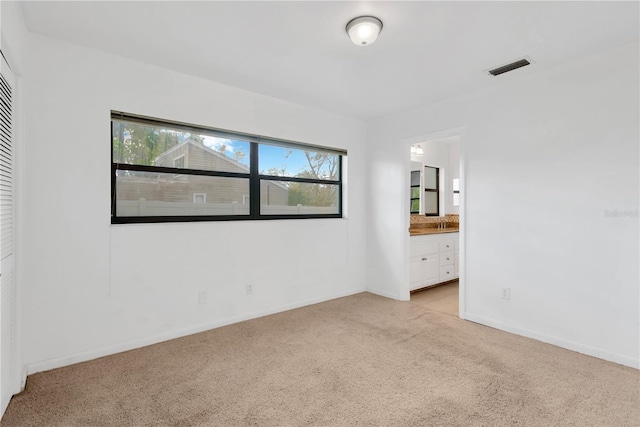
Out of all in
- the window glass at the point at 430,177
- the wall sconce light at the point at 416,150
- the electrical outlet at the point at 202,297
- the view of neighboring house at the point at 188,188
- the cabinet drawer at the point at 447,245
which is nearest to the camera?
the view of neighboring house at the point at 188,188

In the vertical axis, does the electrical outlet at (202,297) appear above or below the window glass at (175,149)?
below

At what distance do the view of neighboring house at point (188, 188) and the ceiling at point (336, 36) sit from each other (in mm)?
763

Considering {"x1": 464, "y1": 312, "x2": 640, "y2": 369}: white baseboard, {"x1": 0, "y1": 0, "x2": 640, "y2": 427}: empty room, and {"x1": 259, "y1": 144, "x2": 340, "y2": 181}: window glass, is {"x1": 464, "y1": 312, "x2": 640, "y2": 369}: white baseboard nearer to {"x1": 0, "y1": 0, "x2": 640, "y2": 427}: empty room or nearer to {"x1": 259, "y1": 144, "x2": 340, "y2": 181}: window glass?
{"x1": 0, "y1": 0, "x2": 640, "y2": 427}: empty room

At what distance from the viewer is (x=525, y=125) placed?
3049 millimetres

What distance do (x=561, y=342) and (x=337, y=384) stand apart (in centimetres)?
209

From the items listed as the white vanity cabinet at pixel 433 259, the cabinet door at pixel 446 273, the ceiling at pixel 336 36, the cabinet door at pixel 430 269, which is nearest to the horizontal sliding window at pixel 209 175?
the ceiling at pixel 336 36

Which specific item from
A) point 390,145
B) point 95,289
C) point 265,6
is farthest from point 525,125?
point 95,289

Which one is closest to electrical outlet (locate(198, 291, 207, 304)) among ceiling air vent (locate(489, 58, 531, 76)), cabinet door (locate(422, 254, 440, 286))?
cabinet door (locate(422, 254, 440, 286))

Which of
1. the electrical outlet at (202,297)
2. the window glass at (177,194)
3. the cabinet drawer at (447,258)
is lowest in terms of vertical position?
the electrical outlet at (202,297)

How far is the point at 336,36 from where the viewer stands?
2.32 meters

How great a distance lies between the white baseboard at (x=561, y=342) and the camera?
2.50m

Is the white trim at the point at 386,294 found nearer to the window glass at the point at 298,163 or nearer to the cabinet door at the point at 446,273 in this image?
the cabinet door at the point at 446,273

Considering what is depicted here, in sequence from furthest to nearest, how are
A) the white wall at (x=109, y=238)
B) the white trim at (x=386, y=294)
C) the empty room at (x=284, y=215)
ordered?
the white trim at (x=386, y=294)
the white wall at (x=109, y=238)
the empty room at (x=284, y=215)

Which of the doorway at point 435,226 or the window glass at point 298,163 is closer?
the window glass at point 298,163
